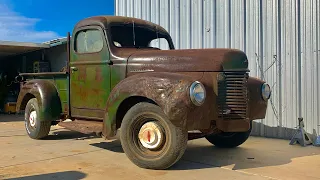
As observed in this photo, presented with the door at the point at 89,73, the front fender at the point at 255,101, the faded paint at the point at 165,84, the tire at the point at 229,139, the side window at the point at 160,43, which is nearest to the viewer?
the faded paint at the point at 165,84

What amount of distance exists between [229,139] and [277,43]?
2429 mm

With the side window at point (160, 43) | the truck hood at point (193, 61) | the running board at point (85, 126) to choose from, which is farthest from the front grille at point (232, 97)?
the side window at point (160, 43)

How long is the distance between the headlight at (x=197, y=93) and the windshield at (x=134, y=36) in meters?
1.98

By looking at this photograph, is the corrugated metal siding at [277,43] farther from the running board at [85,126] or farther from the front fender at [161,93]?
the running board at [85,126]

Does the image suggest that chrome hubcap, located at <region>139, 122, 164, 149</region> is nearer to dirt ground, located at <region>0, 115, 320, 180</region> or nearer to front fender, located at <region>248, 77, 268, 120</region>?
dirt ground, located at <region>0, 115, 320, 180</region>

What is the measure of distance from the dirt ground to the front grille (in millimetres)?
748

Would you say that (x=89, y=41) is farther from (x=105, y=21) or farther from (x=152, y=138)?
(x=152, y=138)

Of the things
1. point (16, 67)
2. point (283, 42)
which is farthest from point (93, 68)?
point (16, 67)

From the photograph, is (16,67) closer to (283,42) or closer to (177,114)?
(283,42)

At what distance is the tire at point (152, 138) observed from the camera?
14.1ft

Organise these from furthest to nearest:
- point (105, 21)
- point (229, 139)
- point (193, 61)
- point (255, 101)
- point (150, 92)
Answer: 1. point (229, 139)
2. point (105, 21)
3. point (255, 101)
4. point (193, 61)
5. point (150, 92)

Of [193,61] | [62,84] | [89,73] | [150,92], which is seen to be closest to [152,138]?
[150,92]

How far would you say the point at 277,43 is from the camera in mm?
7117

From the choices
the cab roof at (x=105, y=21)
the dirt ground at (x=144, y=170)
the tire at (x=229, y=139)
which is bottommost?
the dirt ground at (x=144, y=170)
